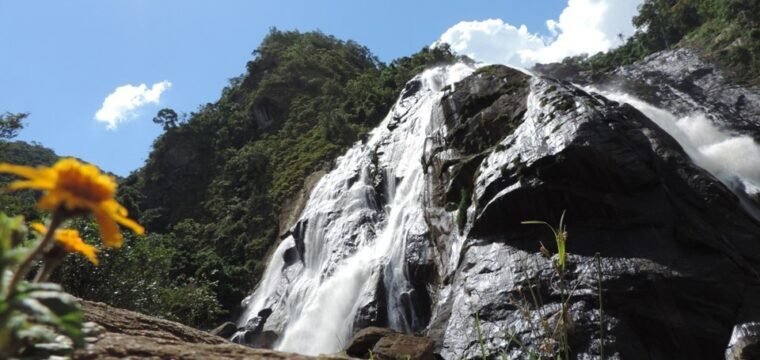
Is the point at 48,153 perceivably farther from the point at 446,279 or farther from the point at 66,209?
the point at 66,209

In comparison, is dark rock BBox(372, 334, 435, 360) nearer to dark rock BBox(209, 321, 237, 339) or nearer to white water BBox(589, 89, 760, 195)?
white water BBox(589, 89, 760, 195)

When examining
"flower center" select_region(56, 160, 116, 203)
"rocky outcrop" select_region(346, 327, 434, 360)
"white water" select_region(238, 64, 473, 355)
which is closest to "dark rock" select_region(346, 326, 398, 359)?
"rocky outcrop" select_region(346, 327, 434, 360)

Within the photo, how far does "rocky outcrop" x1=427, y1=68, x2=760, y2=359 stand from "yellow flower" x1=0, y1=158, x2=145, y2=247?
22.8 feet

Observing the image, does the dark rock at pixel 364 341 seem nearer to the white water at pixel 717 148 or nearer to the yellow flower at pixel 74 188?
the yellow flower at pixel 74 188

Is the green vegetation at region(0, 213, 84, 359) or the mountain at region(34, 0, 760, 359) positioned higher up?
the mountain at region(34, 0, 760, 359)

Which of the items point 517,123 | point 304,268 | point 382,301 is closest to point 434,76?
point 304,268

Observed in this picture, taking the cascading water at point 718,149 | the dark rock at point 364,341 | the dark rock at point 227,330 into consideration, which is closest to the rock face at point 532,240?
the dark rock at point 364,341

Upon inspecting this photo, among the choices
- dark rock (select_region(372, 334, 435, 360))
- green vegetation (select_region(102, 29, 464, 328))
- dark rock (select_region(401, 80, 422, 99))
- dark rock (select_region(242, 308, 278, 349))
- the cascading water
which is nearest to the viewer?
dark rock (select_region(372, 334, 435, 360))

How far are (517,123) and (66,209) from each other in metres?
13.6

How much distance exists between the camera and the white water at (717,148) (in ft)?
49.9

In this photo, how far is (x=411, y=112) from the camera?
23.2 m

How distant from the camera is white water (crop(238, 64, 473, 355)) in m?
15.1

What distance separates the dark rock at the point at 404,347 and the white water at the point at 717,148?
409 inches

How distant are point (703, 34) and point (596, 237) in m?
30.8
